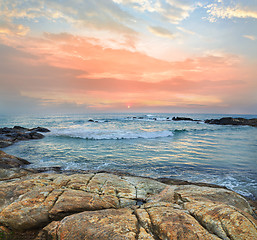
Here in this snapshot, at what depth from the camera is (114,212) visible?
3953 millimetres

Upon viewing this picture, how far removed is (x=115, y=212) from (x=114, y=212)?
0.09ft

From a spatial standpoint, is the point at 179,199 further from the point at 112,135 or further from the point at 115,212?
the point at 112,135

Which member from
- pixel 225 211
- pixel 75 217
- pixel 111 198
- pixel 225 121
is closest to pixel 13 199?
pixel 75 217

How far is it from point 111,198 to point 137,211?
49.9 inches

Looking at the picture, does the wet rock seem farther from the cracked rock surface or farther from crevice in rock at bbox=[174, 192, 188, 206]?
crevice in rock at bbox=[174, 192, 188, 206]

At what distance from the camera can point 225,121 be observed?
5262 centimetres

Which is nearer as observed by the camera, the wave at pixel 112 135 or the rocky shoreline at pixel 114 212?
the rocky shoreline at pixel 114 212

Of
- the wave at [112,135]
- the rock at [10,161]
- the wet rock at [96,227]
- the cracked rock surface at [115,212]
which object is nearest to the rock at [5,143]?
the wave at [112,135]

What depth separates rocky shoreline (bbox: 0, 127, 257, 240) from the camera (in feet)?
10.4

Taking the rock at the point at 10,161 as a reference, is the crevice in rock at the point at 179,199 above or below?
above

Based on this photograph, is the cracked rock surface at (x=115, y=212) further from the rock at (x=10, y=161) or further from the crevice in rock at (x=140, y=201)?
the rock at (x=10, y=161)

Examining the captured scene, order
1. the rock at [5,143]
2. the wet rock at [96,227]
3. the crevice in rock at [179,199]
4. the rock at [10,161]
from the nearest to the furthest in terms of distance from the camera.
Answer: the wet rock at [96,227] < the crevice in rock at [179,199] < the rock at [10,161] < the rock at [5,143]

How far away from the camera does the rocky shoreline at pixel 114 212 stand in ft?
10.4

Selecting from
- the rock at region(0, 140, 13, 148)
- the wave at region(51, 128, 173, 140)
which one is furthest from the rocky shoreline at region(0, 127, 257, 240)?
the wave at region(51, 128, 173, 140)
